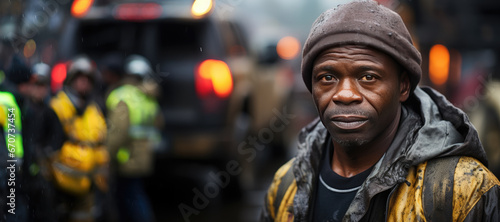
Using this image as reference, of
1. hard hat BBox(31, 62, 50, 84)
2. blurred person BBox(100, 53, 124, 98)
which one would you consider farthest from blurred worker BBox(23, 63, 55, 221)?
blurred person BBox(100, 53, 124, 98)

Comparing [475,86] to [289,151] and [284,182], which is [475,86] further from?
[284,182]

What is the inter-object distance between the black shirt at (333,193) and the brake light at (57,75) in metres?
5.67

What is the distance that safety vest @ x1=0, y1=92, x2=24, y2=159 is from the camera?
396 cm

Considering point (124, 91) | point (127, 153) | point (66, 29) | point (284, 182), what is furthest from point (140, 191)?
point (284, 182)

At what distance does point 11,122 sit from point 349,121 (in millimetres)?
2393

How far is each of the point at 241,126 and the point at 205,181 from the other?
1123 mm

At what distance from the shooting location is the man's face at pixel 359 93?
2.41 meters

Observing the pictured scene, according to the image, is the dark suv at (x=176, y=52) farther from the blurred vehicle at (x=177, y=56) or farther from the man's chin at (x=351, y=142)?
the man's chin at (x=351, y=142)

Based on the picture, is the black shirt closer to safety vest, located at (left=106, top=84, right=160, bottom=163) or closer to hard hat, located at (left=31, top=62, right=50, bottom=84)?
hard hat, located at (left=31, top=62, right=50, bottom=84)

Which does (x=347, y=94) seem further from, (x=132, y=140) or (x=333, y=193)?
(x=132, y=140)

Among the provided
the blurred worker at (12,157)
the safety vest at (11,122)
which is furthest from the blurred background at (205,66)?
→ the safety vest at (11,122)

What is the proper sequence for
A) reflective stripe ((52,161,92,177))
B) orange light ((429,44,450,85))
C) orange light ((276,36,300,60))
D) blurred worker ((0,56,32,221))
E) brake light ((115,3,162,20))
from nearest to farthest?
1. blurred worker ((0,56,32,221))
2. reflective stripe ((52,161,92,177))
3. brake light ((115,3,162,20))
4. orange light ((429,44,450,85))
5. orange light ((276,36,300,60))

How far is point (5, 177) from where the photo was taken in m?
3.97

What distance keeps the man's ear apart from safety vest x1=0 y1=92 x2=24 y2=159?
7.92ft
